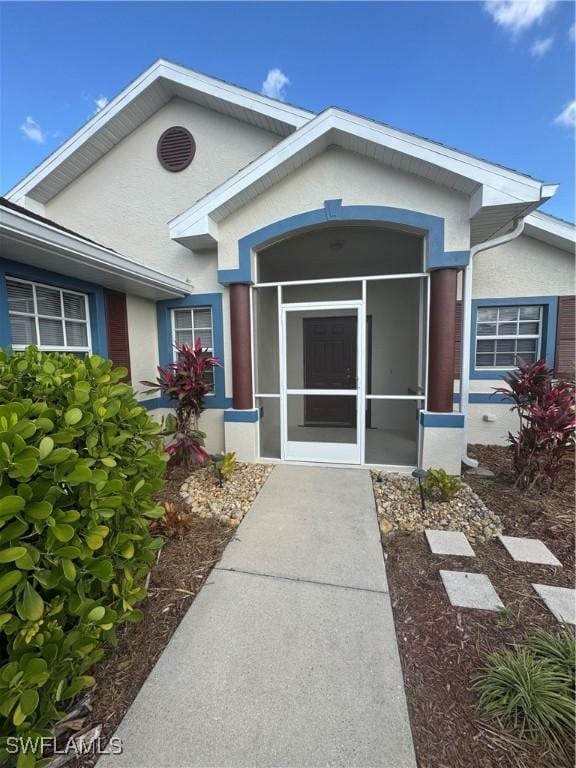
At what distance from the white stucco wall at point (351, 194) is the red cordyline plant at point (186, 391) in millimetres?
1990

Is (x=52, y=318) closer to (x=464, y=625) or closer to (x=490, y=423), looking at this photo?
(x=464, y=625)

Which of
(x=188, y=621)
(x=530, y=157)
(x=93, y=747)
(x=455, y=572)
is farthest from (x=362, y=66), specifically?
(x=93, y=747)

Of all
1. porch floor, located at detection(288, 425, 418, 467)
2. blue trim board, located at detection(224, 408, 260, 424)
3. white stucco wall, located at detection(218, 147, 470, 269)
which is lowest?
porch floor, located at detection(288, 425, 418, 467)

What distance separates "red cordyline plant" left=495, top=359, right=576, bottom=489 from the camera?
372cm

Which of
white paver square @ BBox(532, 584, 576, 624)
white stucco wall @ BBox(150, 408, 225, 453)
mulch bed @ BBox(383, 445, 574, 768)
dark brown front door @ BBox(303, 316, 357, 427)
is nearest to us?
mulch bed @ BBox(383, 445, 574, 768)

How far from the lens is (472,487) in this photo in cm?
415

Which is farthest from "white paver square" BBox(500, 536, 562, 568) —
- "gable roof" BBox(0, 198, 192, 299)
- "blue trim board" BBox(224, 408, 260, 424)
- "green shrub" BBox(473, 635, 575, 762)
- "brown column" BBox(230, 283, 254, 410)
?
"gable roof" BBox(0, 198, 192, 299)

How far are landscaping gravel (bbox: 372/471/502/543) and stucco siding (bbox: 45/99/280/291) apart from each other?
4.19m

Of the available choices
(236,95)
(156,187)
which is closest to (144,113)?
(156,187)

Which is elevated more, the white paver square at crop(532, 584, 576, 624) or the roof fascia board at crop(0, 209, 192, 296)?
the roof fascia board at crop(0, 209, 192, 296)

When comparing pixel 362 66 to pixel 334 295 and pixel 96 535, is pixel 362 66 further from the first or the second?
pixel 96 535

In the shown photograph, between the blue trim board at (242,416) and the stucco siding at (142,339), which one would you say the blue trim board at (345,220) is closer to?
the stucco siding at (142,339)

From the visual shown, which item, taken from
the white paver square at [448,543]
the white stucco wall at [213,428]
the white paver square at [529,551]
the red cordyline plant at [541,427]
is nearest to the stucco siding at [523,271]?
the red cordyline plant at [541,427]

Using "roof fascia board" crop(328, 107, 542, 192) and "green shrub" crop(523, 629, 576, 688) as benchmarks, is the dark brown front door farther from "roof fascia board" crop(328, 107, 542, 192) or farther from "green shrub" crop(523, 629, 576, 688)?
"green shrub" crop(523, 629, 576, 688)
